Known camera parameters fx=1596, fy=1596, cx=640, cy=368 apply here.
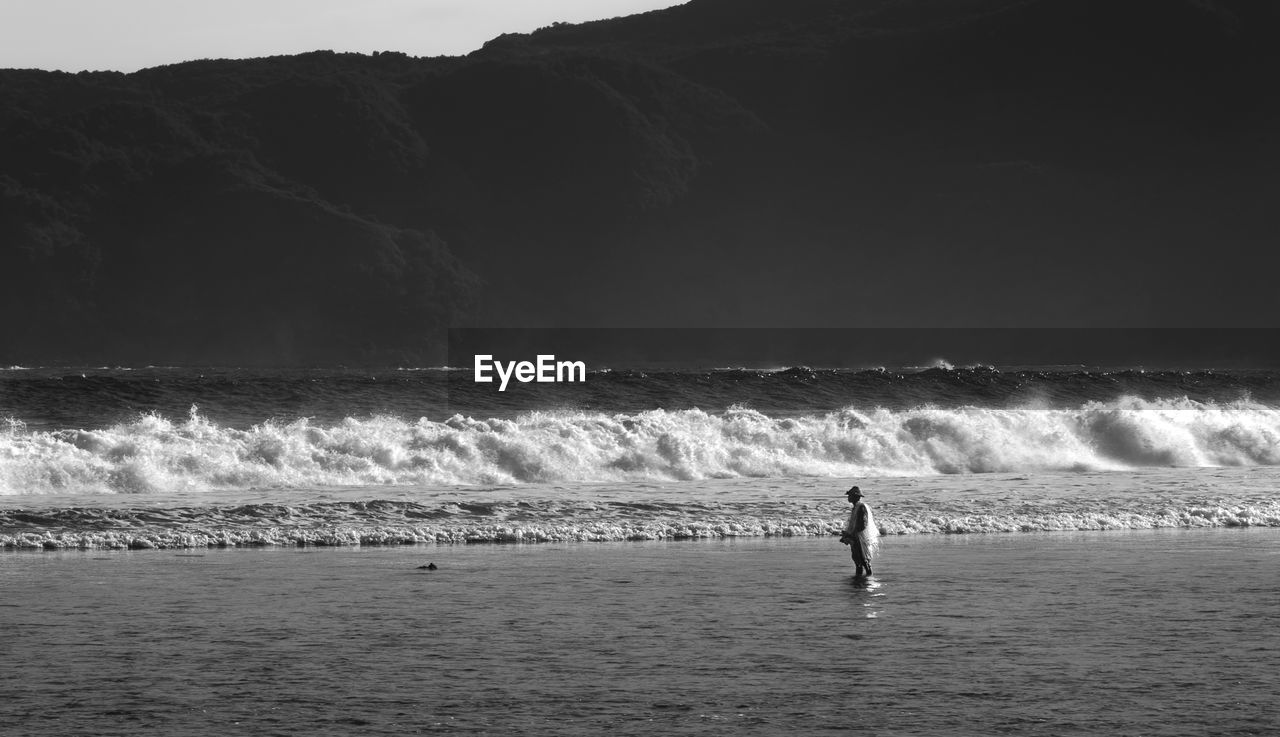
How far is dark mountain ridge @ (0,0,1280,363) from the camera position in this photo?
150 m

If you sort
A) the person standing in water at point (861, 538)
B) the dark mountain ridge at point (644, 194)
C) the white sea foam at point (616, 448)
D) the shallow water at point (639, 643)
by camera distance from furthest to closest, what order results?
the dark mountain ridge at point (644, 194)
the white sea foam at point (616, 448)
the person standing in water at point (861, 538)
the shallow water at point (639, 643)

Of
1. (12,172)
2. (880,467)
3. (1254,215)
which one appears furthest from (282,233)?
(880,467)

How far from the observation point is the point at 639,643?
14680 millimetres

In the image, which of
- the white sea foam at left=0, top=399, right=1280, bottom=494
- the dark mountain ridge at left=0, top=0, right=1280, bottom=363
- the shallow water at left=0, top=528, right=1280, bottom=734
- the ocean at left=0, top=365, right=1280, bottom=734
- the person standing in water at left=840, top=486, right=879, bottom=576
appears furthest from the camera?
the dark mountain ridge at left=0, top=0, right=1280, bottom=363

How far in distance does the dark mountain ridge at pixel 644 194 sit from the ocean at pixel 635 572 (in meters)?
105

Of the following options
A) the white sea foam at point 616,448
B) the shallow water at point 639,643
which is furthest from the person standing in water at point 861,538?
the white sea foam at point 616,448

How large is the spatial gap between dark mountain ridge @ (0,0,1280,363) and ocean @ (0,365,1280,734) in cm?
10455

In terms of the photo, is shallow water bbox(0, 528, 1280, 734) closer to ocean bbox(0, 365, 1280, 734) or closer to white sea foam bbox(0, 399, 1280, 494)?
ocean bbox(0, 365, 1280, 734)

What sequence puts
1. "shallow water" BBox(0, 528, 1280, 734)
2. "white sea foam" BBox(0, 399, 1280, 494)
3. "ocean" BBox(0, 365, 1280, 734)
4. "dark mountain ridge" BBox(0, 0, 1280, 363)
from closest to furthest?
"shallow water" BBox(0, 528, 1280, 734) < "ocean" BBox(0, 365, 1280, 734) < "white sea foam" BBox(0, 399, 1280, 494) < "dark mountain ridge" BBox(0, 0, 1280, 363)

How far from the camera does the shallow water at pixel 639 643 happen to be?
11828mm

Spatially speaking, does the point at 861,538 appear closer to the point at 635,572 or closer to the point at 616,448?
the point at 635,572

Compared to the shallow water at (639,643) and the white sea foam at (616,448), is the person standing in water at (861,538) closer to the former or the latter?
the shallow water at (639,643)

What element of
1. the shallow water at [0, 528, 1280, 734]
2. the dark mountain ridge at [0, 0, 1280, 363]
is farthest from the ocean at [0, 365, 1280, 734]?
the dark mountain ridge at [0, 0, 1280, 363]

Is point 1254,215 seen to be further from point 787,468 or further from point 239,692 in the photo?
point 239,692
